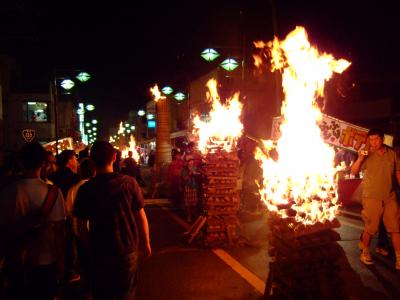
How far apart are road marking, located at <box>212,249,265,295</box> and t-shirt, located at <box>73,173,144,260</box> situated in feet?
8.64

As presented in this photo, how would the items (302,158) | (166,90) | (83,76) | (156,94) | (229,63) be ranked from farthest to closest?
(166,90), (83,76), (156,94), (229,63), (302,158)

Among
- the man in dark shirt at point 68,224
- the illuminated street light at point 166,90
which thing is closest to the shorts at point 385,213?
the man in dark shirt at point 68,224

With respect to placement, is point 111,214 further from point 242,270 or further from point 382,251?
point 382,251

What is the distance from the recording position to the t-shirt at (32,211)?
382 cm

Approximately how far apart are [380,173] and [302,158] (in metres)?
1.90

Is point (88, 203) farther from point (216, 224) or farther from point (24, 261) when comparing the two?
point (216, 224)

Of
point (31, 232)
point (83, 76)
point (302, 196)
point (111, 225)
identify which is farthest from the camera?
point (83, 76)

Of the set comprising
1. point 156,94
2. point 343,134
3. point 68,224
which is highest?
point 156,94

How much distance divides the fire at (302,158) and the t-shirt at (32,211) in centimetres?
271

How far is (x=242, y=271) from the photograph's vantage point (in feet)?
21.5

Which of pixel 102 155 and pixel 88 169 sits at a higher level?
pixel 102 155

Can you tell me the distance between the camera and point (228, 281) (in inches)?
240

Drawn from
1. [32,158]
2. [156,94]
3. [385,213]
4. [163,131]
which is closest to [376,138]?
[385,213]

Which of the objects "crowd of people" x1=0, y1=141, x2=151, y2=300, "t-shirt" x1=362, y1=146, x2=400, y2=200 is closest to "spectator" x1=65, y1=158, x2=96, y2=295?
"crowd of people" x1=0, y1=141, x2=151, y2=300
